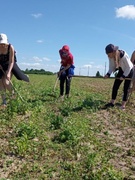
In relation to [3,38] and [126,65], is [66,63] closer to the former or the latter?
[126,65]

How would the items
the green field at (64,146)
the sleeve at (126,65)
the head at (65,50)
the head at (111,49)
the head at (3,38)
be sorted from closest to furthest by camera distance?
the green field at (64,146), the head at (3,38), the head at (111,49), the sleeve at (126,65), the head at (65,50)

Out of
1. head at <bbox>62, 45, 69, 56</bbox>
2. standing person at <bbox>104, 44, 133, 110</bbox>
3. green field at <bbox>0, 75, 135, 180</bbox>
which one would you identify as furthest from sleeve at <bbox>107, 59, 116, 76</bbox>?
head at <bbox>62, 45, 69, 56</bbox>

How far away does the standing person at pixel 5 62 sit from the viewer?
645 cm

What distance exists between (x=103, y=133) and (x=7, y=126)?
1.72 metres

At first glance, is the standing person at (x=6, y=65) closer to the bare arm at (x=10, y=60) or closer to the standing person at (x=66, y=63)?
the bare arm at (x=10, y=60)

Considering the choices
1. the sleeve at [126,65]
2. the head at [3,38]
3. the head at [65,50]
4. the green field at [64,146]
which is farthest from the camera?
the head at [65,50]

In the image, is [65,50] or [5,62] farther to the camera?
[65,50]

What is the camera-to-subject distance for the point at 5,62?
6.68m

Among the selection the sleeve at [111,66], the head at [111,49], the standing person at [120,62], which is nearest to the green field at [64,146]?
the standing person at [120,62]

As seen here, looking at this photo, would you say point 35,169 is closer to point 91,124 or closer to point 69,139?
point 69,139

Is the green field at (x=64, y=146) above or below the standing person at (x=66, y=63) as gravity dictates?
below

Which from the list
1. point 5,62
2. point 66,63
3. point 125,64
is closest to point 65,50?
point 66,63

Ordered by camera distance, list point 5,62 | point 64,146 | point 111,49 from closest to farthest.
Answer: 1. point 64,146
2. point 5,62
3. point 111,49

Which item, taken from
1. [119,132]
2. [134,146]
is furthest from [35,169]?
[119,132]
